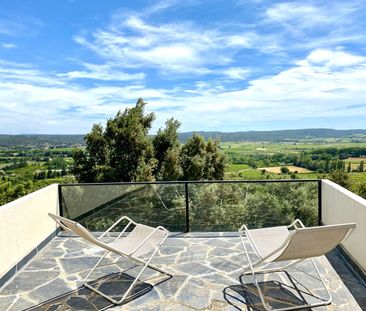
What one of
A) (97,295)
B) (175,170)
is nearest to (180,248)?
(97,295)

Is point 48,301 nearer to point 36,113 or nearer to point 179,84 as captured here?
point 36,113

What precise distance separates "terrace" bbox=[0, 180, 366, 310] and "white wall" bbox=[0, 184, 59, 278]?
0.01 metres

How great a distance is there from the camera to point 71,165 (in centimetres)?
1762

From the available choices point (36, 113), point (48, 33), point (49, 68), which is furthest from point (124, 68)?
point (48, 33)

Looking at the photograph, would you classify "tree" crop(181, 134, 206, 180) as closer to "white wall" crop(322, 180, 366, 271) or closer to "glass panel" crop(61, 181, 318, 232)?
"glass panel" crop(61, 181, 318, 232)

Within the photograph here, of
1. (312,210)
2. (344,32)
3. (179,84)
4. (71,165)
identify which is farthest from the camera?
(179,84)

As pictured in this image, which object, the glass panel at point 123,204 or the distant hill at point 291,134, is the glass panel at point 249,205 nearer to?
the glass panel at point 123,204

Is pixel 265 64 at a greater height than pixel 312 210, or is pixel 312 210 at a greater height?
pixel 265 64

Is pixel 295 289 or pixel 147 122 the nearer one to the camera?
pixel 295 289

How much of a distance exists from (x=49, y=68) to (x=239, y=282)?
69.9ft

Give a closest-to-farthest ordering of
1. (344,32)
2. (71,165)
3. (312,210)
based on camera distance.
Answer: (312,210) < (344,32) < (71,165)

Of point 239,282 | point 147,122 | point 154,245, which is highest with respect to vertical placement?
point 147,122

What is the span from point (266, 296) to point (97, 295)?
168cm

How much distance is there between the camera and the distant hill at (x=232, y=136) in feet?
73.1
